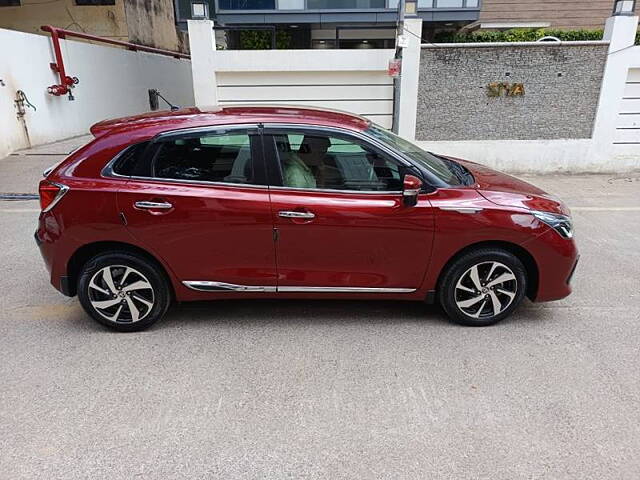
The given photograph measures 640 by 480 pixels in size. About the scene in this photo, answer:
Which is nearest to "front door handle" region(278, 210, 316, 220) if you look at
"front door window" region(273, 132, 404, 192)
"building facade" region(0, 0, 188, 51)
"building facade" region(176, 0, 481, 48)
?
"front door window" region(273, 132, 404, 192)

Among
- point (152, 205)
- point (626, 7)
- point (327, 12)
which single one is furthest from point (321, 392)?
point (327, 12)

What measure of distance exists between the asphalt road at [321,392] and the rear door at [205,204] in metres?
0.58

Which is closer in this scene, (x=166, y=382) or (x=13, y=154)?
(x=166, y=382)

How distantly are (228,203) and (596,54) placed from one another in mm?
7877

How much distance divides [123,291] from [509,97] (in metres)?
7.49

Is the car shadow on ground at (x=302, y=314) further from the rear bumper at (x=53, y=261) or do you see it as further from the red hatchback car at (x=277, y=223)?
the rear bumper at (x=53, y=261)

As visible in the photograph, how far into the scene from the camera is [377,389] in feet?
9.81

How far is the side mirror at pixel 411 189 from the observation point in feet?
10.8

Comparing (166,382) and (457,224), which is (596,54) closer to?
(457,224)

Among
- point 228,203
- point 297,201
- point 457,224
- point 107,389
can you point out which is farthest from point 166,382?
point 457,224

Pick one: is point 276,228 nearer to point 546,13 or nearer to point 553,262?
point 553,262

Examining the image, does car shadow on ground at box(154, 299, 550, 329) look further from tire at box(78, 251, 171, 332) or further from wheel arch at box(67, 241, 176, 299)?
wheel arch at box(67, 241, 176, 299)

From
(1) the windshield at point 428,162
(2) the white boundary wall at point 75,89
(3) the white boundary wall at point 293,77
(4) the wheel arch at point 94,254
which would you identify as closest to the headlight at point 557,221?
(1) the windshield at point 428,162

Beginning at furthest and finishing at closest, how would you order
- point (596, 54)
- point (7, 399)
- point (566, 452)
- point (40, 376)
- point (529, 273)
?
point (596, 54), point (529, 273), point (40, 376), point (7, 399), point (566, 452)
